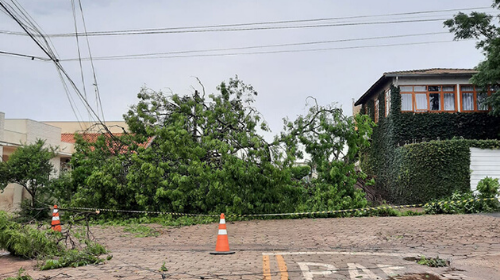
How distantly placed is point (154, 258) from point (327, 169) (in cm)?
969

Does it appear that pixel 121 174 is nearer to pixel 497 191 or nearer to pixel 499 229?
pixel 499 229

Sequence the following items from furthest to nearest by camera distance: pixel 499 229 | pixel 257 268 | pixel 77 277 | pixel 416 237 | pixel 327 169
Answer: pixel 327 169, pixel 499 229, pixel 416 237, pixel 257 268, pixel 77 277

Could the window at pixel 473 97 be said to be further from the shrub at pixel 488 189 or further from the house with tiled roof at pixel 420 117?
the shrub at pixel 488 189

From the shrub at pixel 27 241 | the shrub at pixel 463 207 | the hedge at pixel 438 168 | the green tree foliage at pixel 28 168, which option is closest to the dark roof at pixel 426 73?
the hedge at pixel 438 168

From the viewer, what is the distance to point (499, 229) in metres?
11.2

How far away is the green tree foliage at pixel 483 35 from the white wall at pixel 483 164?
3314 millimetres

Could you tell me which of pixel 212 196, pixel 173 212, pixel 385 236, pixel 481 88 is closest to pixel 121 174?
pixel 173 212

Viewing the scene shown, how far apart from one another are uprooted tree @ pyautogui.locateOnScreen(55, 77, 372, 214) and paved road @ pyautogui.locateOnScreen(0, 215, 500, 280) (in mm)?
1393

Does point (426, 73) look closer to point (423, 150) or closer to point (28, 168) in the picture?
point (423, 150)

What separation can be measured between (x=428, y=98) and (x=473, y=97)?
2.53m

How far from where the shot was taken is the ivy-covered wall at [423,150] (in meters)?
19.6

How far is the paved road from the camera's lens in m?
6.07

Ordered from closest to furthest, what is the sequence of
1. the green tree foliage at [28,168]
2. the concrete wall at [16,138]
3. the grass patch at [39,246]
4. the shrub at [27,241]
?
the grass patch at [39,246] < the shrub at [27,241] < the green tree foliage at [28,168] < the concrete wall at [16,138]

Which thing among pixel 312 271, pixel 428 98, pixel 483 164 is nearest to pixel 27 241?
pixel 312 271
